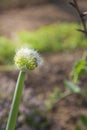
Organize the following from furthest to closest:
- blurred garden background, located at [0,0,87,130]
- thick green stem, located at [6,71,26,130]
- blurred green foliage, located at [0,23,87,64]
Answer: blurred green foliage, located at [0,23,87,64] < blurred garden background, located at [0,0,87,130] < thick green stem, located at [6,71,26,130]

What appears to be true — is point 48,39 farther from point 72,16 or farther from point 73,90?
point 73,90

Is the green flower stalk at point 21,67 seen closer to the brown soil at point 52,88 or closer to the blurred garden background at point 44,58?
the blurred garden background at point 44,58

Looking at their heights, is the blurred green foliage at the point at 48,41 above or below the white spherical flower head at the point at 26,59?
above

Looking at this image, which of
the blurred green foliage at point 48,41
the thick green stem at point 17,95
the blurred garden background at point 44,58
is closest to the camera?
the thick green stem at point 17,95

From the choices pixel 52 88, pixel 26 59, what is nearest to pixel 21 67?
pixel 26 59

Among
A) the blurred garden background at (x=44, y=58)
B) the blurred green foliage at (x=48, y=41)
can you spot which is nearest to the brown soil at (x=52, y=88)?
the blurred garden background at (x=44, y=58)

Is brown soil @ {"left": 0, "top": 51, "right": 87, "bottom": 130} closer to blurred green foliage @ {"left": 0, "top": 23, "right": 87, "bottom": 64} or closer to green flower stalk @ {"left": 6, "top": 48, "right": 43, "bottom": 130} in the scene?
blurred green foliage @ {"left": 0, "top": 23, "right": 87, "bottom": 64}

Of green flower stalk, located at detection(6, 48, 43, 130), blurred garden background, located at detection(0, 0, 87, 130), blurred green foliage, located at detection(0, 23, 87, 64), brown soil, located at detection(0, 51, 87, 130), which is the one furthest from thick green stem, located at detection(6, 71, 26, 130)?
blurred green foliage, located at detection(0, 23, 87, 64)
